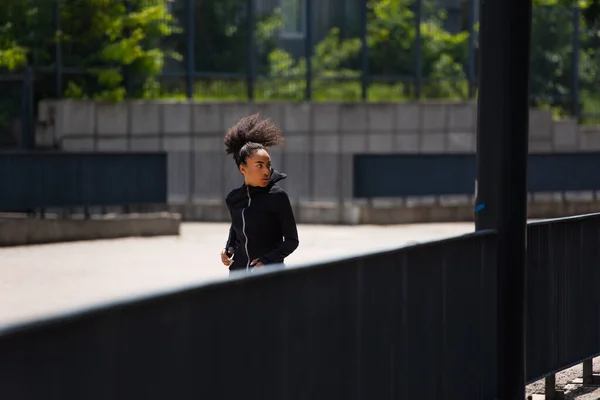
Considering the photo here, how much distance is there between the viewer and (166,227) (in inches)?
1029

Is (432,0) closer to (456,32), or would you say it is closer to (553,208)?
(456,32)

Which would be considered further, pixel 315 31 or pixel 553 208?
pixel 315 31

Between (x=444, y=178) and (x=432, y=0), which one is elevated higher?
(x=432, y=0)

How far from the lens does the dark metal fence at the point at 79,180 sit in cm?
2358

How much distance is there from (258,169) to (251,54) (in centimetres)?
2568

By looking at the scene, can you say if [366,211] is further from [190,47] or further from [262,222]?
[262,222]

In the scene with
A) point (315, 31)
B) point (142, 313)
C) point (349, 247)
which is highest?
point (315, 31)

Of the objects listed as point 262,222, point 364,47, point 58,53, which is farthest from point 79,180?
point 262,222

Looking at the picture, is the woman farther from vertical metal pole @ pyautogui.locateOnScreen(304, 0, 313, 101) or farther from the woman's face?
vertical metal pole @ pyautogui.locateOnScreen(304, 0, 313, 101)

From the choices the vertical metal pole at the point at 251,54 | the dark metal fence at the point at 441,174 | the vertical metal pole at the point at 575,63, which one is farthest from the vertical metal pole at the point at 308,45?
the vertical metal pole at the point at 575,63

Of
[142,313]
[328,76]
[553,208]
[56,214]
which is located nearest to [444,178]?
[553,208]

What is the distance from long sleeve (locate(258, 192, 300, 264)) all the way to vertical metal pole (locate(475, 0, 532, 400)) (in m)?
1.06

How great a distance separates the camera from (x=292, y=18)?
1352 inches

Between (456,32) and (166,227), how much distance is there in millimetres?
14986
